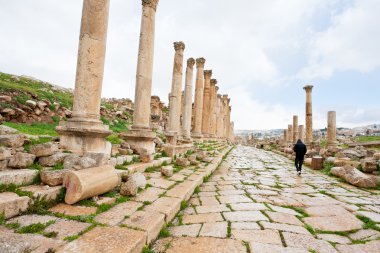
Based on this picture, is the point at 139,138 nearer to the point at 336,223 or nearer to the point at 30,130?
the point at 30,130

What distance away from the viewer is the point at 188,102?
13961mm

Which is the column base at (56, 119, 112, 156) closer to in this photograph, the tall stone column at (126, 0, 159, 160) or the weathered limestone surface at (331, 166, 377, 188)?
the tall stone column at (126, 0, 159, 160)

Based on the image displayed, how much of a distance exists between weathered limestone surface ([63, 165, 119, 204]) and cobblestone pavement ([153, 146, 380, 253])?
129 centimetres

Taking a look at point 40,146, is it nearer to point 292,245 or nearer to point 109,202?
point 109,202

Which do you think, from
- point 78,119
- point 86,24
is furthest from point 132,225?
point 86,24

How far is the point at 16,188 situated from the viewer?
3115 mm

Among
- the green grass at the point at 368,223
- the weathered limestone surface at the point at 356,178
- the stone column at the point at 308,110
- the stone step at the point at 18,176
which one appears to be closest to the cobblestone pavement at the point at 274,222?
the green grass at the point at 368,223

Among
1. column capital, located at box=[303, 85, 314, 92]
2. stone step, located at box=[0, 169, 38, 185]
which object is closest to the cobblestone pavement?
stone step, located at box=[0, 169, 38, 185]

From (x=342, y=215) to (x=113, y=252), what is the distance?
3.93m

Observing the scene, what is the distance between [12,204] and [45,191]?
462mm

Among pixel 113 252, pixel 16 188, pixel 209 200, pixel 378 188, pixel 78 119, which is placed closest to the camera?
pixel 113 252

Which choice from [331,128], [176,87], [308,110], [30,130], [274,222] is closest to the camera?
[274,222]

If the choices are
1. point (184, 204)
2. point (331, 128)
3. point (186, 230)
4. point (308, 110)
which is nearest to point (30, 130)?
point (184, 204)

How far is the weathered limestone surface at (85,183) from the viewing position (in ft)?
10.9
